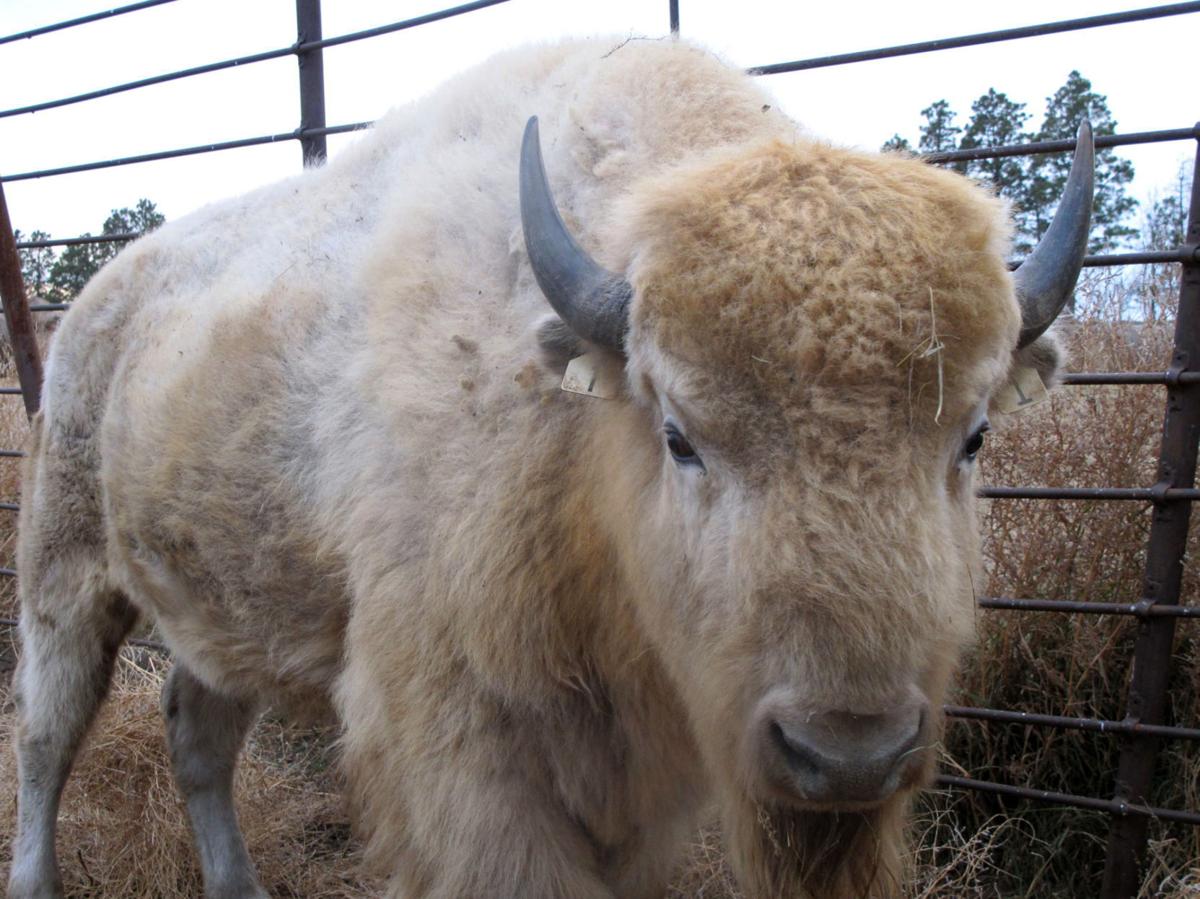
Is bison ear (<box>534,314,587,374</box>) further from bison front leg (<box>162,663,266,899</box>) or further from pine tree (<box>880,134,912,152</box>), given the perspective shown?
bison front leg (<box>162,663,266,899</box>)

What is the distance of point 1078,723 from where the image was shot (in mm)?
3584

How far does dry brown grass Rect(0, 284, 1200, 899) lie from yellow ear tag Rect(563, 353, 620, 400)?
7.06 ft

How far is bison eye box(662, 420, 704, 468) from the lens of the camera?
82.2 inches

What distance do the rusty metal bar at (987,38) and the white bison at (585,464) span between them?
126 centimetres

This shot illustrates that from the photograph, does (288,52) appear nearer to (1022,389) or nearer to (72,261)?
(1022,389)

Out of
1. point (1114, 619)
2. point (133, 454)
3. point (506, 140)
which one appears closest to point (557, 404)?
point (506, 140)

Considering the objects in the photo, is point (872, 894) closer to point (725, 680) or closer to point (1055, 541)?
point (725, 680)

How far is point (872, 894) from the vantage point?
256cm

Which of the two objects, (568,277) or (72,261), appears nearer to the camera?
(568,277)

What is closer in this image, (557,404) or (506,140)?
(557,404)

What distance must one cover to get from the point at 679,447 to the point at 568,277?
0.40 meters

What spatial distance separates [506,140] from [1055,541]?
2580 mm

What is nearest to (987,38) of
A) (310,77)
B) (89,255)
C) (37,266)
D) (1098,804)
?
(1098,804)

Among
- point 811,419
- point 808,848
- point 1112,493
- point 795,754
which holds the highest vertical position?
point 811,419
